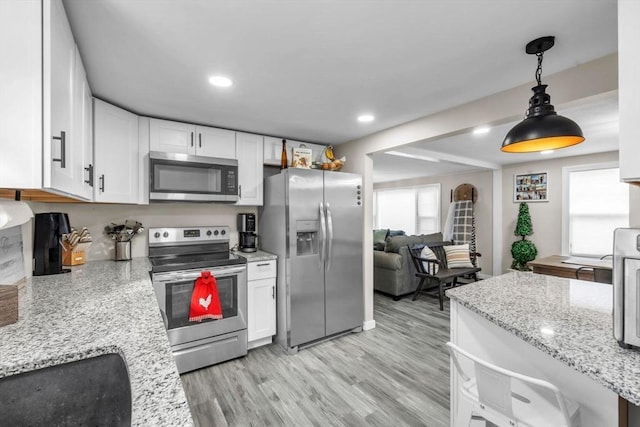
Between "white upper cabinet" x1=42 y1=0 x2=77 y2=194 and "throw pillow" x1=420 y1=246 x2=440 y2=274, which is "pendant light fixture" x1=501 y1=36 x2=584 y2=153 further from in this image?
"throw pillow" x1=420 y1=246 x2=440 y2=274

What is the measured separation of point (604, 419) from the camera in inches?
40.4

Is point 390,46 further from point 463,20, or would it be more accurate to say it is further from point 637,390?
point 637,390

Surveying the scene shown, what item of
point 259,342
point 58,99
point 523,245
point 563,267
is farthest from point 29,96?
point 523,245

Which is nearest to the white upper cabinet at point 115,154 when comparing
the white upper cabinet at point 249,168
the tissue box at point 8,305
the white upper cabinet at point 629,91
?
the white upper cabinet at point 249,168

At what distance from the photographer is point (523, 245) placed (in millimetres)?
4988

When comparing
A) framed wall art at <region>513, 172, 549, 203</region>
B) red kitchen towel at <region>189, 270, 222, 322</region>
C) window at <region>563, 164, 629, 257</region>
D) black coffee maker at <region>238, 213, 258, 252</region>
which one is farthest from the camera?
framed wall art at <region>513, 172, 549, 203</region>

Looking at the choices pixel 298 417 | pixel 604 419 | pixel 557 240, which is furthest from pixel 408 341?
pixel 557 240

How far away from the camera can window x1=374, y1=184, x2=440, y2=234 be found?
22.7 feet

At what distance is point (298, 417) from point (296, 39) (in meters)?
2.26

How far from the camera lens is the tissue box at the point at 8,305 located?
3.26 feet

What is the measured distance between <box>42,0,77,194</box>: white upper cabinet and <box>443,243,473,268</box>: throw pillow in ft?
15.7

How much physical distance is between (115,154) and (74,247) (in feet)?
2.52

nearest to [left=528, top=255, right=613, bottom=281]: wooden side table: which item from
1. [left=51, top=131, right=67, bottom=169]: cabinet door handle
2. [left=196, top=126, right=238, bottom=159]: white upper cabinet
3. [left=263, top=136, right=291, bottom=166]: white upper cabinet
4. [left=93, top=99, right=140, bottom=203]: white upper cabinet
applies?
[left=263, top=136, right=291, bottom=166]: white upper cabinet

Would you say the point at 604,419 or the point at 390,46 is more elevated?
the point at 390,46
